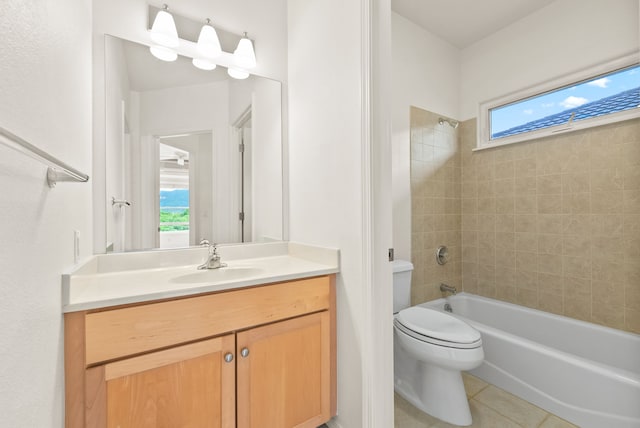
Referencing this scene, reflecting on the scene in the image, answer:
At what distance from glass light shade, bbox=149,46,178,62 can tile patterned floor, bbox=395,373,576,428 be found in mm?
2345

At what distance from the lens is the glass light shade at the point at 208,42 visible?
4.77 feet

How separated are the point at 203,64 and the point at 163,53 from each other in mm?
199

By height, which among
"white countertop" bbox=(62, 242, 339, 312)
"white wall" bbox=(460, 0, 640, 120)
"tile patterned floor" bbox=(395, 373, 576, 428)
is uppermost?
"white wall" bbox=(460, 0, 640, 120)

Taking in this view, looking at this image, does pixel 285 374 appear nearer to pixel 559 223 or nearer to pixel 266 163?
pixel 266 163

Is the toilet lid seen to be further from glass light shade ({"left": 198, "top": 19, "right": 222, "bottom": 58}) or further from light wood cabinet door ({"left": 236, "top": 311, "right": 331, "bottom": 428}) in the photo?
glass light shade ({"left": 198, "top": 19, "right": 222, "bottom": 58})

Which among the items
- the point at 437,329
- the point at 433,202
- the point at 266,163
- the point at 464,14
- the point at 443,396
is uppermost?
the point at 464,14

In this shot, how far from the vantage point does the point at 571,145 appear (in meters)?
1.89

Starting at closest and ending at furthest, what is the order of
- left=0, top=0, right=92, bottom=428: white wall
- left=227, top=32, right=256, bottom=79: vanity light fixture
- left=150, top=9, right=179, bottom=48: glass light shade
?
1. left=0, top=0, right=92, bottom=428: white wall
2. left=150, top=9, right=179, bottom=48: glass light shade
3. left=227, top=32, right=256, bottom=79: vanity light fixture

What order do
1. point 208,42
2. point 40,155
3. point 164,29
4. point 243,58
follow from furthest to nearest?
point 243,58 < point 208,42 < point 164,29 < point 40,155

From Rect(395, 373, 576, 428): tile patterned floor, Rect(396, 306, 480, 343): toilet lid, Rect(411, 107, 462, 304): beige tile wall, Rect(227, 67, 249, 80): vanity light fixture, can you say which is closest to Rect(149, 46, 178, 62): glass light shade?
Rect(227, 67, 249, 80): vanity light fixture

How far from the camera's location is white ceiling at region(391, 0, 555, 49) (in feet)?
6.43

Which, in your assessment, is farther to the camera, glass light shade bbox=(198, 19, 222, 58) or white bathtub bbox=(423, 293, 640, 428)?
glass light shade bbox=(198, 19, 222, 58)

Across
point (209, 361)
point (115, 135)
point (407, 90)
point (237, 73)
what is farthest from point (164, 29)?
point (407, 90)

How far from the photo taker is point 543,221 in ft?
6.59
